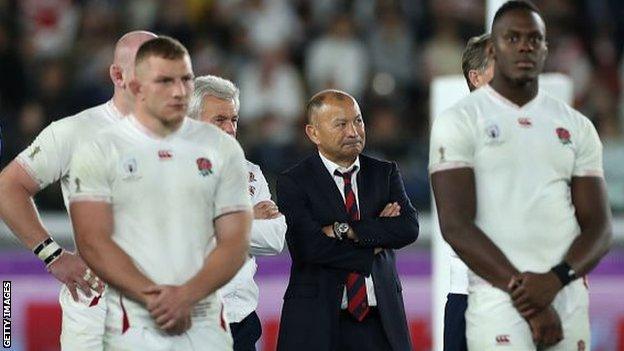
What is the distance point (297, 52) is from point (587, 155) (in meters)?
8.73

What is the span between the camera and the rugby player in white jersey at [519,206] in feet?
20.0

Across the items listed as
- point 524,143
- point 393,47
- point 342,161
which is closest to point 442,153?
point 524,143

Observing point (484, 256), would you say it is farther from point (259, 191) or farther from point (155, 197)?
point (259, 191)

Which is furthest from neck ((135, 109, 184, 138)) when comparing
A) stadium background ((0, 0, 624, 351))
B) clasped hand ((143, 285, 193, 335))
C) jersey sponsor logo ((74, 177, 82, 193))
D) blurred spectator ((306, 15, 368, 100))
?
blurred spectator ((306, 15, 368, 100))

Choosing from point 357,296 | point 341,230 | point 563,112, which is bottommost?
point 357,296

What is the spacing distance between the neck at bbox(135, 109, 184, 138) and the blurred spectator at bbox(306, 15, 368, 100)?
8.19 meters

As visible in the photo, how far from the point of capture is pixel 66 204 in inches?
275

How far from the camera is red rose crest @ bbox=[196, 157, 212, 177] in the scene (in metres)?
6.14

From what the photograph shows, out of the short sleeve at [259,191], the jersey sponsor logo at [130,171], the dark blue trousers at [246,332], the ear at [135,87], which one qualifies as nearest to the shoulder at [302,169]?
the short sleeve at [259,191]

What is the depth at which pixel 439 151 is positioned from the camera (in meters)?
6.20

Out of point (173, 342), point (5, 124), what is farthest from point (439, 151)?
point (5, 124)

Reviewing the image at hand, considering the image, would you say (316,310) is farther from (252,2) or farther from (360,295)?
(252,2)

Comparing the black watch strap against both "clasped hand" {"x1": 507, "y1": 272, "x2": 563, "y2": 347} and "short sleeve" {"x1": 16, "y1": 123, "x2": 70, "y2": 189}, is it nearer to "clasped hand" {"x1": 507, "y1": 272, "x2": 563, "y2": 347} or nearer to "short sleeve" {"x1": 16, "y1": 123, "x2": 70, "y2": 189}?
"clasped hand" {"x1": 507, "y1": 272, "x2": 563, "y2": 347}

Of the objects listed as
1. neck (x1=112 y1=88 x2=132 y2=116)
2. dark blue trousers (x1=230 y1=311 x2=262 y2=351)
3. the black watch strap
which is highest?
neck (x1=112 y1=88 x2=132 y2=116)
